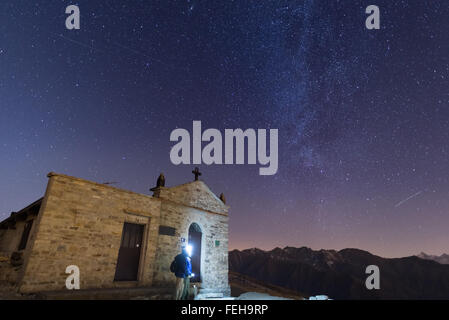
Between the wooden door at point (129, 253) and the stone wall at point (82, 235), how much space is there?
0.93 feet

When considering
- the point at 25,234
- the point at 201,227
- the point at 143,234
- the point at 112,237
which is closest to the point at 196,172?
the point at 201,227

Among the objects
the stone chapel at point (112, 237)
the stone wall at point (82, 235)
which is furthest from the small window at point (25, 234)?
the stone wall at point (82, 235)

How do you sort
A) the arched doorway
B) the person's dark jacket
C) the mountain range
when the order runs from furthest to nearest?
1. the mountain range
2. the arched doorway
3. the person's dark jacket

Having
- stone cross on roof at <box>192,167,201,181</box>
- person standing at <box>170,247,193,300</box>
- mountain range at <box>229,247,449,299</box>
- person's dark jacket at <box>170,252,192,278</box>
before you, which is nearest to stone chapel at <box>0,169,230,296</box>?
stone cross on roof at <box>192,167,201,181</box>

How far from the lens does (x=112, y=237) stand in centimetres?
1009

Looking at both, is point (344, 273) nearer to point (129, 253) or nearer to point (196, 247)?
point (196, 247)

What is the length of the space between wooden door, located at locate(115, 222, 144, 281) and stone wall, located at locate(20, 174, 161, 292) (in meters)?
0.28

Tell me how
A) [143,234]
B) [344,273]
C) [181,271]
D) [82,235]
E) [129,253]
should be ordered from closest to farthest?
1. [181,271]
2. [82,235]
3. [129,253]
4. [143,234]
5. [344,273]

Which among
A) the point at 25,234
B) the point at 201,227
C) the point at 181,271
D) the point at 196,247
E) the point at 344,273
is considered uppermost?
the point at 201,227

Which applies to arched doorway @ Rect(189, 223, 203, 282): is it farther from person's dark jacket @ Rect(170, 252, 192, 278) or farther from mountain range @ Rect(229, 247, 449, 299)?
mountain range @ Rect(229, 247, 449, 299)

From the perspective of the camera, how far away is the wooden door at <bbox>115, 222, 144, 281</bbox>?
10.4m

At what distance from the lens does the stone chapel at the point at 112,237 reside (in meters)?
8.46

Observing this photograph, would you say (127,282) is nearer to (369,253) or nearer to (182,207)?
(182,207)

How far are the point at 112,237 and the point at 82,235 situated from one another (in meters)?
1.15
